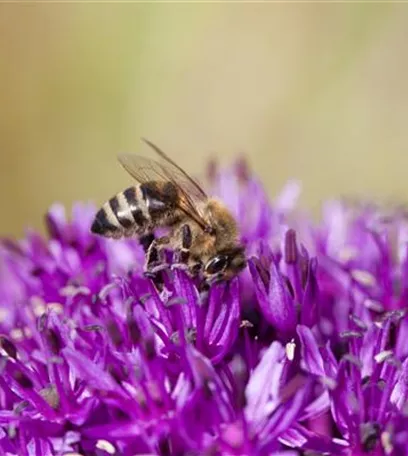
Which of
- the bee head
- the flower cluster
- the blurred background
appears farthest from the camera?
the blurred background

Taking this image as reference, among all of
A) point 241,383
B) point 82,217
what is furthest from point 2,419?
point 82,217

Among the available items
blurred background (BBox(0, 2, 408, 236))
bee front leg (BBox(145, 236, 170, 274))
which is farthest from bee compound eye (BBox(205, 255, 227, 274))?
blurred background (BBox(0, 2, 408, 236))

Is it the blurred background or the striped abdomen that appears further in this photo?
the blurred background

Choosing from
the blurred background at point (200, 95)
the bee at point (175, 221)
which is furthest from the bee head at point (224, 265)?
the blurred background at point (200, 95)

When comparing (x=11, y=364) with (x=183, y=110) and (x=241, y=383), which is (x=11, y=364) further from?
(x=183, y=110)

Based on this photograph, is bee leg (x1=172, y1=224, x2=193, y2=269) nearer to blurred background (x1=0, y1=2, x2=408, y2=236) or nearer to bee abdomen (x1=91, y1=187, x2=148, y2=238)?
bee abdomen (x1=91, y1=187, x2=148, y2=238)

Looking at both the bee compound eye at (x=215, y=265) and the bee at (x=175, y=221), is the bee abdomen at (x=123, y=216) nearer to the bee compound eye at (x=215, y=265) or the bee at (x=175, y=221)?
the bee at (x=175, y=221)
